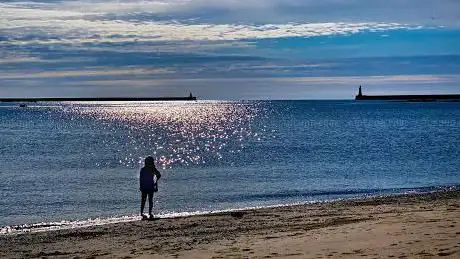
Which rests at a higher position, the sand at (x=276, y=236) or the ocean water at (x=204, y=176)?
the sand at (x=276, y=236)

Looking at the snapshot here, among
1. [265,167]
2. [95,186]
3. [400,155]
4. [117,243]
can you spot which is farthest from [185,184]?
[400,155]

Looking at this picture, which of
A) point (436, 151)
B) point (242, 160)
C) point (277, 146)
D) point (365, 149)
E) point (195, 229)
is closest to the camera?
point (195, 229)

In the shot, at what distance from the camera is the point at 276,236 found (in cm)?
1591

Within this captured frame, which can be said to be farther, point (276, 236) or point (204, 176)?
point (204, 176)

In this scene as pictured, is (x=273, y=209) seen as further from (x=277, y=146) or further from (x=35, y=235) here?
(x=277, y=146)

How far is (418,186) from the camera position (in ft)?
111

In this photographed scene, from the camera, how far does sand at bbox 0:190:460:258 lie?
42.8ft

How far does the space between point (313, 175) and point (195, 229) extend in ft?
70.4

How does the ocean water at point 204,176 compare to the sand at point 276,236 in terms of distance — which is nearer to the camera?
the sand at point 276,236

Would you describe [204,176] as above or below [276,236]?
below

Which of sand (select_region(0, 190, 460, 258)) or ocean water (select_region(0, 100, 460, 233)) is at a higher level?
sand (select_region(0, 190, 460, 258))

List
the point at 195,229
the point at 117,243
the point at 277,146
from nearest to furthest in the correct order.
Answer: the point at 117,243, the point at 195,229, the point at 277,146

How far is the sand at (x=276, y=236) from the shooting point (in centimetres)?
1305

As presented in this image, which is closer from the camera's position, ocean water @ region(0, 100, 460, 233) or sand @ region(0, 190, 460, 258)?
sand @ region(0, 190, 460, 258)
